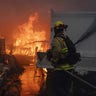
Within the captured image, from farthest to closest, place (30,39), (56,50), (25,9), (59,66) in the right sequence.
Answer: (25,9), (30,39), (59,66), (56,50)

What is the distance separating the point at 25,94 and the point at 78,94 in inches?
78.1

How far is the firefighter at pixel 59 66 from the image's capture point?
30.5ft

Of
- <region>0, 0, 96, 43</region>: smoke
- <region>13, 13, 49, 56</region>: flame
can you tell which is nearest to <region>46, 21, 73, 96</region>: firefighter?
<region>13, 13, 49, 56</region>: flame

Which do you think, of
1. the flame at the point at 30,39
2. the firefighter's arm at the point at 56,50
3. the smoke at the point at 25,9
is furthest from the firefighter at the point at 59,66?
the smoke at the point at 25,9

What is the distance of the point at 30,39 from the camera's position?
22016 mm

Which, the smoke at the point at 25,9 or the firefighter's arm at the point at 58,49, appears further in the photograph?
the smoke at the point at 25,9

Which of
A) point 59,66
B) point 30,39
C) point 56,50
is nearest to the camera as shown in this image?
point 56,50

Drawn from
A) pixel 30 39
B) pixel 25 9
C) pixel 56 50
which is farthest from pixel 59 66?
pixel 25 9

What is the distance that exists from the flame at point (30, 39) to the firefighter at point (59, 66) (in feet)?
32.3

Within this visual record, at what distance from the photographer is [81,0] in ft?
76.9

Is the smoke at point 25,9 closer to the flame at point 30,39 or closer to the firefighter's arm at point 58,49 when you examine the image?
A: the flame at point 30,39

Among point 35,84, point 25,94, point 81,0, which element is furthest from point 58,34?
point 81,0

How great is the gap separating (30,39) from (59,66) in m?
12.7

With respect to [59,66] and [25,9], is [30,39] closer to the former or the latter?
[25,9]
